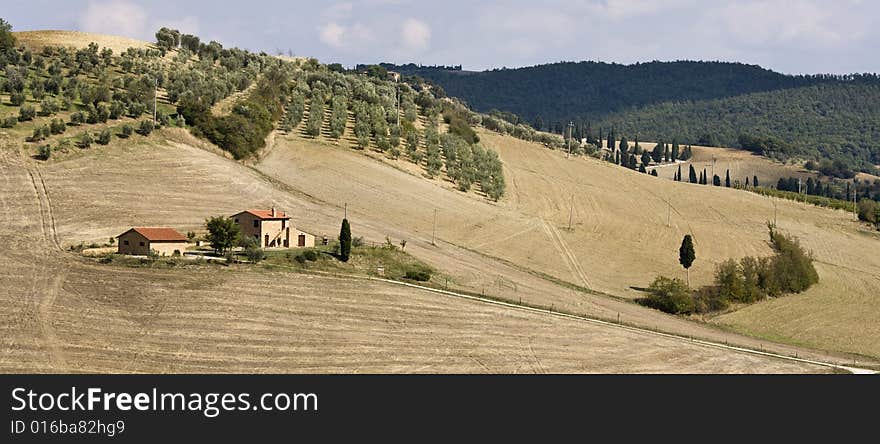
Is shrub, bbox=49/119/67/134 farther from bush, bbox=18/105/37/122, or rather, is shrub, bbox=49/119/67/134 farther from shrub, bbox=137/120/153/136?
shrub, bbox=137/120/153/136

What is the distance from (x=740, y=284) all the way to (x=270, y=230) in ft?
131

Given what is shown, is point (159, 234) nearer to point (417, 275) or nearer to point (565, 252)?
point (417, 275)

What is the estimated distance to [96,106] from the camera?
106562 millimetres

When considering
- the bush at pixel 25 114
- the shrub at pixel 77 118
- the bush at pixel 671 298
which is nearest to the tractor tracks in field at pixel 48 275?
the bush at pixel 25 114

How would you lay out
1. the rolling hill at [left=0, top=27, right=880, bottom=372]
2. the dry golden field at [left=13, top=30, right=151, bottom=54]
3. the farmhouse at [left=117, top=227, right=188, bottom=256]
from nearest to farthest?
1. the rolling hill at [left=0, top=27, right=880, bottom=372]
2. the farmhouse at [left=117, top=227, right=188, bottom=256]
3. the dry golden field at [left=13, top=30, right=151, bottom=54]

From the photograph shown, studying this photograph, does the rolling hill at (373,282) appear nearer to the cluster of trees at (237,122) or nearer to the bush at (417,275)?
the cluster of trees at (237,122)

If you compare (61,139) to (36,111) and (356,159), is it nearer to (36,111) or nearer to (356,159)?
(36,111)

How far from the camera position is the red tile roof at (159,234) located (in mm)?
74812

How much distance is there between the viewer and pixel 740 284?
304 ft

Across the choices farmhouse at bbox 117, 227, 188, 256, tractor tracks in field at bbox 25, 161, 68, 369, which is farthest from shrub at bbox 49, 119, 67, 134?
farmhouse at bbox 117, 227, 188, 256

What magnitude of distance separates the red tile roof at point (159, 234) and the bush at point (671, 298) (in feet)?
120

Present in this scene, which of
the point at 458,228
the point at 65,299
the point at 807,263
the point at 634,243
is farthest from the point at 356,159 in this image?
the point at 65,299

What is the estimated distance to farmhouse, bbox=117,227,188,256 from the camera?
7425 cm

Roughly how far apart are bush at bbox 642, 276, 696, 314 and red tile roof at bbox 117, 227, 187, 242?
36.5 meters
